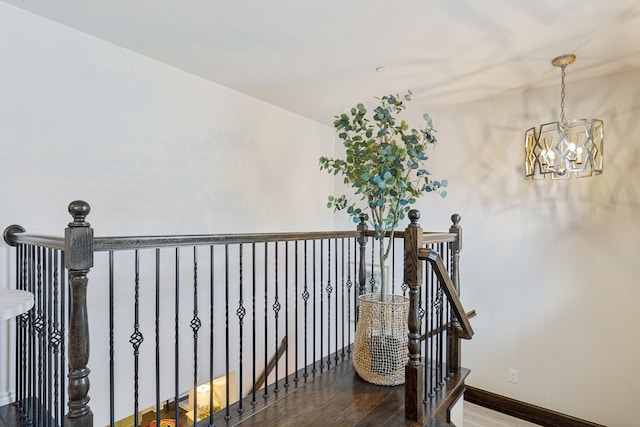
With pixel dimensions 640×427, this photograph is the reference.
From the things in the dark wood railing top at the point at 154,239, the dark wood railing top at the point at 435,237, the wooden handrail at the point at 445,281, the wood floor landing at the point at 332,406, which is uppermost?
the dark wood railing top at the point at 154,239

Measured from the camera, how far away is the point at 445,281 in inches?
84.7

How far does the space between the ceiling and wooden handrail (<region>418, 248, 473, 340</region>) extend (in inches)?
55.9

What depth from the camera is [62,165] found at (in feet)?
7.47

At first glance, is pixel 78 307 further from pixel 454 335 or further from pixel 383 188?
pixel 454 335

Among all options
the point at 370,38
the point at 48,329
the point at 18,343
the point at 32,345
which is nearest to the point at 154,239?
the point at 48,329

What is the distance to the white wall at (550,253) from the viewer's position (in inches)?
113

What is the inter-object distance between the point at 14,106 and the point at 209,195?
1404 mm

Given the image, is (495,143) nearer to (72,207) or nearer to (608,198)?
(608,198)

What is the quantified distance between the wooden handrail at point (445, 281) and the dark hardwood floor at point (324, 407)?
0.41 m

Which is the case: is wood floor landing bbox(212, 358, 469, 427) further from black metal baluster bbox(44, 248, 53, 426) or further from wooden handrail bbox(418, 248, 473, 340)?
black metal baluster bbox(44, 248, 53, 426)

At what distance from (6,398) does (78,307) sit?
1.39 metres

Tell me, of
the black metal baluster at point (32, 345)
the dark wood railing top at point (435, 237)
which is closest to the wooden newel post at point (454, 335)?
the dark wood railing top at point (435, 237)

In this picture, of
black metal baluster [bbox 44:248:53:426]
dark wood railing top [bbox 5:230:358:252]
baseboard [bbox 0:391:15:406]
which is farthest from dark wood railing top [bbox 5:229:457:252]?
baseboard [bbox 0:391:15:406]

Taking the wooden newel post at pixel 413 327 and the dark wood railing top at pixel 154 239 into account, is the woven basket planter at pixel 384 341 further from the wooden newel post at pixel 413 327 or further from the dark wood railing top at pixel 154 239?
the dark wood railing top at pixel 154 239
